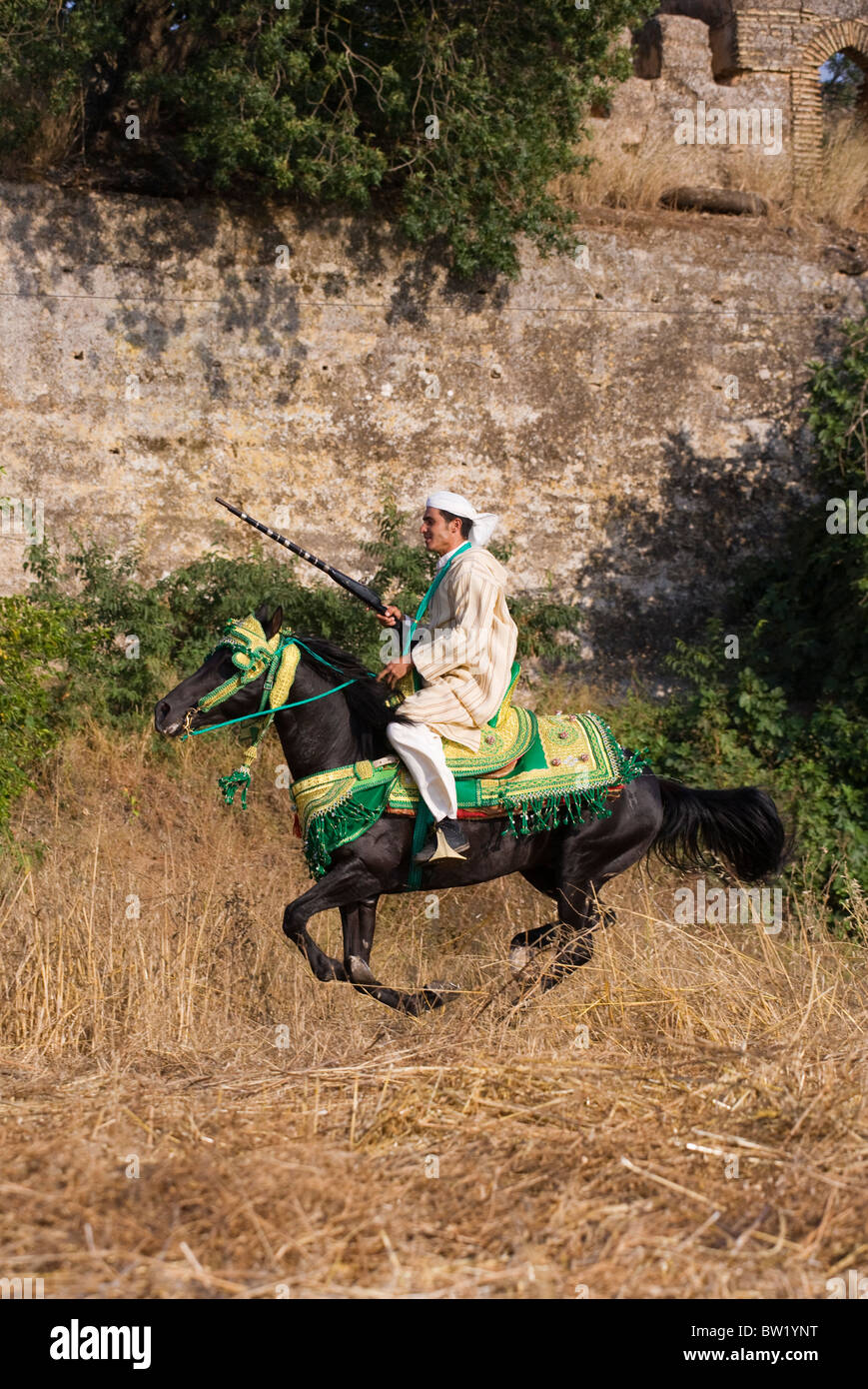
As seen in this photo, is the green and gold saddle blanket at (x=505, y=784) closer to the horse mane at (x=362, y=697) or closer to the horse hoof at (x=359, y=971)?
the horse mane at (x=362, y=697)

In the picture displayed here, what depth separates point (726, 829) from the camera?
686 cm

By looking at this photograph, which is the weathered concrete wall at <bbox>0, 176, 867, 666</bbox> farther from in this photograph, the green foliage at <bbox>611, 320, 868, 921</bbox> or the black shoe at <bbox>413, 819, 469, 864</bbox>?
the black shoe at <bbox>413, 819, 469, 864</bbox>

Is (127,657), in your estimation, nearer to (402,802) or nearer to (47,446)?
(47,446)

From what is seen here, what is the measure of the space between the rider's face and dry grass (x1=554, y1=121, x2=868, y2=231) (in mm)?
6892

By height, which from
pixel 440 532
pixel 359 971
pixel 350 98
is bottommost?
pixel 359 971

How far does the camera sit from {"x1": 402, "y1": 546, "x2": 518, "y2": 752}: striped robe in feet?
19.9

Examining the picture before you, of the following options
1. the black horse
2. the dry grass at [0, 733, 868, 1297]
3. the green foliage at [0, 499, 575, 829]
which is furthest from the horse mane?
the green foliage at [0, 499, 575, 829]

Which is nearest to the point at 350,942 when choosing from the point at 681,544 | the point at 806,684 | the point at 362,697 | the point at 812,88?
the point at 362,697

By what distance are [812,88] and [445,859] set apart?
11.0m

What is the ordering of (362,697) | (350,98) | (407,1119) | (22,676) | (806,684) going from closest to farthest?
(407,1119), (362,697), (22,676), (350,98), (806,684)

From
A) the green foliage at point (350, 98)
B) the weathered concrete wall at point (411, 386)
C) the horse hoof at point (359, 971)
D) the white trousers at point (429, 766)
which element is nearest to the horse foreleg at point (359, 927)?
the horse hoof at point (359, 971)

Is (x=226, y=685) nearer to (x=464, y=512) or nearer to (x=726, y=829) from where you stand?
(x=464, y=512)

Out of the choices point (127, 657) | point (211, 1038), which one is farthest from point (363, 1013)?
point (127, 657)

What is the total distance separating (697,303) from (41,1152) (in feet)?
33.0
